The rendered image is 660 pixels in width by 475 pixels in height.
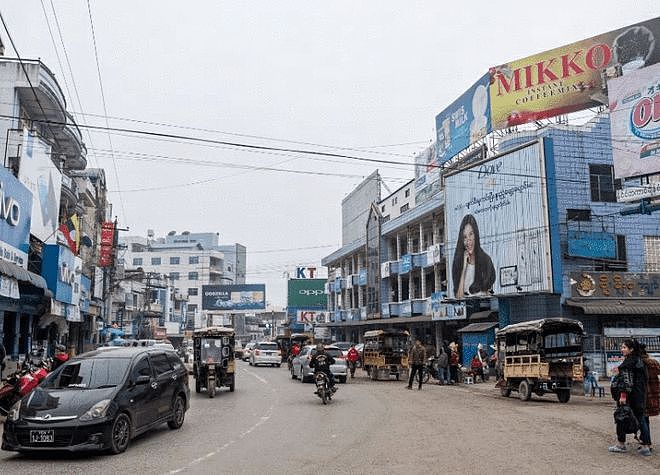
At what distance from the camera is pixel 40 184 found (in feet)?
85.6

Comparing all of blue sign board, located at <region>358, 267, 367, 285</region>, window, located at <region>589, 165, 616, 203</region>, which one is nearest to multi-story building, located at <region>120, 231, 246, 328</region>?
blue sign board, located at <region>358, 267, 367, 285</region>

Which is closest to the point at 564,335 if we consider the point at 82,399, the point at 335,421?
the point at 335,421

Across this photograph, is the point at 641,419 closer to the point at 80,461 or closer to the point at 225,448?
the point at 225,448

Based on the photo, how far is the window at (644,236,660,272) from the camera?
29938 millimetres

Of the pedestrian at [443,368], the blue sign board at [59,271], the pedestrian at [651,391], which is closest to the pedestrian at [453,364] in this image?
the pedestrian at [443,368]

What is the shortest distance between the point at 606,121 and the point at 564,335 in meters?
15.3

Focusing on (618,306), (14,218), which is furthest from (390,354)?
(14,218)

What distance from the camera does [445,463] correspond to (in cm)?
873

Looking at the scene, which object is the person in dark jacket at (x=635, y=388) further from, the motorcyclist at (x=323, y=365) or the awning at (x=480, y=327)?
the awning at (x=480, y=327)

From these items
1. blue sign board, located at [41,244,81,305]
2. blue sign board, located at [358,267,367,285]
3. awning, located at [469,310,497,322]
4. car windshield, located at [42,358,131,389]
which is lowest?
car windshield, located at [42,358,131,389]

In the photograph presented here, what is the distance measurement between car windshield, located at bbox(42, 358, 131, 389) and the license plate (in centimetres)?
129

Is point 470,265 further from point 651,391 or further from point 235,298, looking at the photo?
point 235,298

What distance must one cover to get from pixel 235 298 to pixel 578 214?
190 feet

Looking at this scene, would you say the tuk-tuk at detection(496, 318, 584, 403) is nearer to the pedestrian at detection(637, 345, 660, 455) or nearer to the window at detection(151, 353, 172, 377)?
the pedestrian at detection(637, 345, 660, 455)
